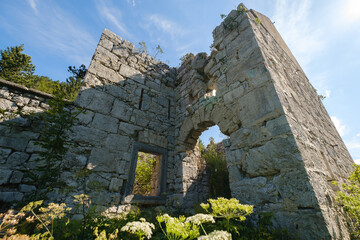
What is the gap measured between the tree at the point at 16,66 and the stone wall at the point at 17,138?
21.7 ft

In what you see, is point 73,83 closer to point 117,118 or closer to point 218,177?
point 117,118

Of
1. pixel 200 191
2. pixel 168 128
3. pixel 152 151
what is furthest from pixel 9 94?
pixel 200 191

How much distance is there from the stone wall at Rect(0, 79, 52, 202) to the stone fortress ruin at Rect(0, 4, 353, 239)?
0.04 feet

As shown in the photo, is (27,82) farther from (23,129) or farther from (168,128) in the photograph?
(168,128)

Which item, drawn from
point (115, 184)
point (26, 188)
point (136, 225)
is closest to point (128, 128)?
point (115, 184)

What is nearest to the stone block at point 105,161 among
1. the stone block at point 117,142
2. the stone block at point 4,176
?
the stone block at point 117,142

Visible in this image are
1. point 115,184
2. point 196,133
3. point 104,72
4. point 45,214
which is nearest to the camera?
point 45,214

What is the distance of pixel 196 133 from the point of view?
460 centimetres

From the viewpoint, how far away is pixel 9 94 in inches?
114

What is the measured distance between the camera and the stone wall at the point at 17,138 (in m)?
2.50

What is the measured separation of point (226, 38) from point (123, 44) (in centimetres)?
320

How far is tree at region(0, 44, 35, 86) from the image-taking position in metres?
7.61

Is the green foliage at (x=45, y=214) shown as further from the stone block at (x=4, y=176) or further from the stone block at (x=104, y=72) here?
the stone block at (x=104, y=72)

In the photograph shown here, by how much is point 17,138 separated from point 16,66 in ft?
26.9
